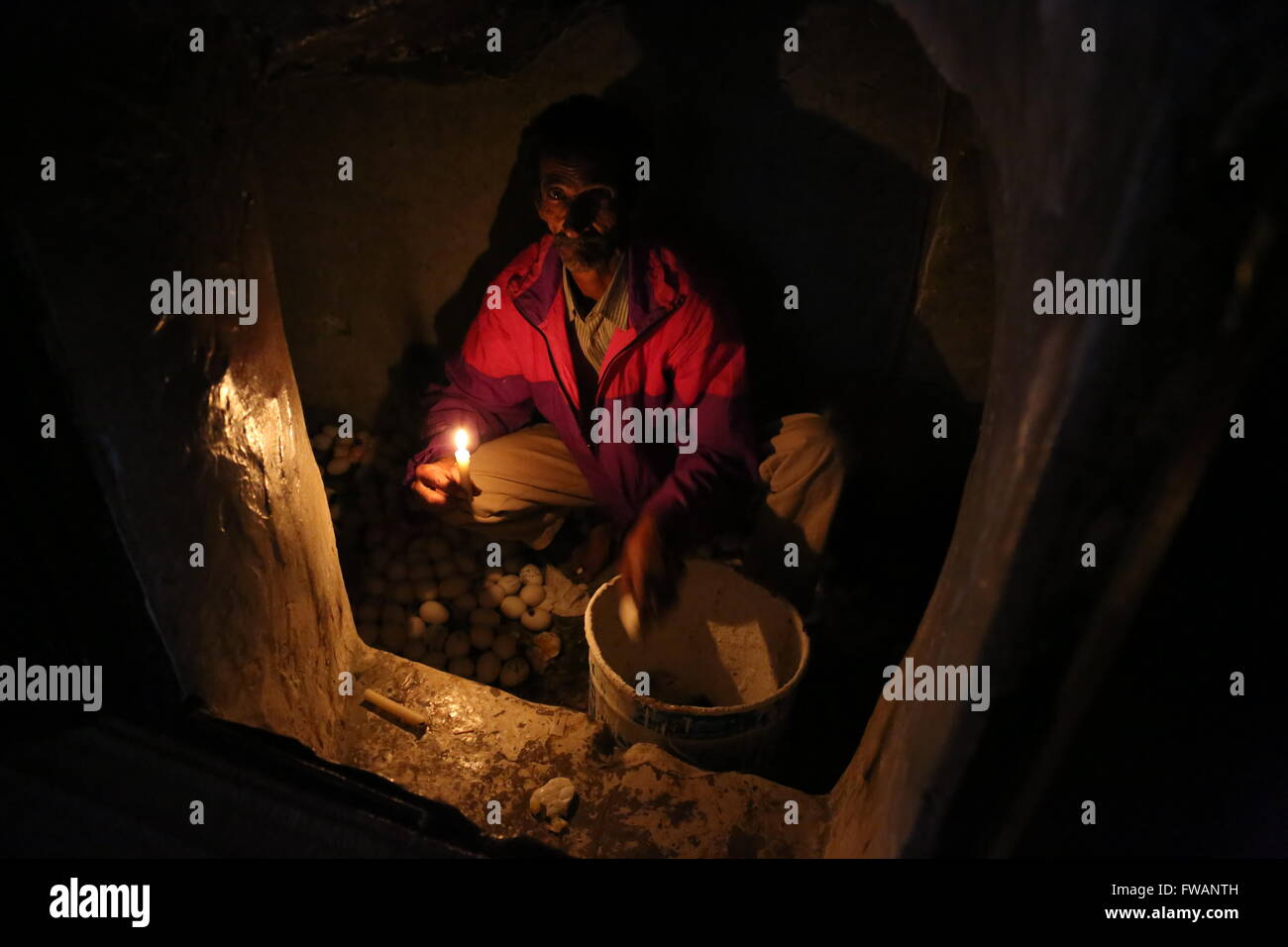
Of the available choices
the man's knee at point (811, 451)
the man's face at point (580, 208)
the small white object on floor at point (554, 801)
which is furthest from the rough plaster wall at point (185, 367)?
A: the man's knee at point (811, 451)

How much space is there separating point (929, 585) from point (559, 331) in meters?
2.11

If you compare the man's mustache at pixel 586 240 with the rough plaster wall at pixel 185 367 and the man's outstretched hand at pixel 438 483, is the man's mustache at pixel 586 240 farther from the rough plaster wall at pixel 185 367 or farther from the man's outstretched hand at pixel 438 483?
the rough plaster wall at pixel 185 367

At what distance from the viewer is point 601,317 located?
3.18m

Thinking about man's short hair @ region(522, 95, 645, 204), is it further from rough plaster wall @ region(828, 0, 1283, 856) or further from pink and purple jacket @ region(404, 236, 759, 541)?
rough plaster wall @ region(828, 0, 1283, 856)

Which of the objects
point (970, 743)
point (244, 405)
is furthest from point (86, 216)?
point (970, 743)

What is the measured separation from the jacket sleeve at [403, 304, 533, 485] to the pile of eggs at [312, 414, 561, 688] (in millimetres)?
438

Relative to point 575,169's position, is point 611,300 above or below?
below

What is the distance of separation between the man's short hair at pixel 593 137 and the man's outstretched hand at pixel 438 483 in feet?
4.12

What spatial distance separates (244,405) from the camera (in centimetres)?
192

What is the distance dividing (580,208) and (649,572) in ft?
4.64

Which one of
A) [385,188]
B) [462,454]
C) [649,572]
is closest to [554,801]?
[649,572]

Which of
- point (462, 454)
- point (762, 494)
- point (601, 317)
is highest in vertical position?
point (601, 317)

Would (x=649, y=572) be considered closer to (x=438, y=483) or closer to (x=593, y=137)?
(x=438, y=483)
